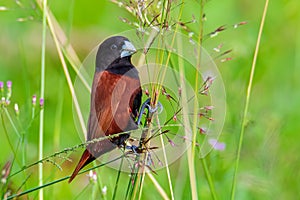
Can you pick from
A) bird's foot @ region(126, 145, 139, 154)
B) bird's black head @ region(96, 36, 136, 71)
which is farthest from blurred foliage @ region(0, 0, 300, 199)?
bird's foot @ region(126, 145, 139, 154)

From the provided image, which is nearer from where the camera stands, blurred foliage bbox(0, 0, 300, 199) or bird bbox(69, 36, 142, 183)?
bird bbox(69, 36, 142, 183)

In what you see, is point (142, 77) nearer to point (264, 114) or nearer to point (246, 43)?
point (264, 114)

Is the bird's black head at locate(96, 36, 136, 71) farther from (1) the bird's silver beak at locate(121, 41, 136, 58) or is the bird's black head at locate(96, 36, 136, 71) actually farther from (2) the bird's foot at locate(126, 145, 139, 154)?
(2) the bird's foot at locate(126, 145, 139, 154)

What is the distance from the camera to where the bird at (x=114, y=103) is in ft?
7.15

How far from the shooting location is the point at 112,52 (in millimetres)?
2400

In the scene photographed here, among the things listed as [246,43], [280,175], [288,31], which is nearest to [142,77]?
[280,175]

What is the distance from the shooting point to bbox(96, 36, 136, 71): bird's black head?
234 cm

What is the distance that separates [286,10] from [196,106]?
3254mm

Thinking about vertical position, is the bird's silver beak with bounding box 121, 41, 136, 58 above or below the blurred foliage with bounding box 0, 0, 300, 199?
above

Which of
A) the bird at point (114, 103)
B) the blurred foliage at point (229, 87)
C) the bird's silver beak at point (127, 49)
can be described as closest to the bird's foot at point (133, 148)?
the bird at point (114, 103)

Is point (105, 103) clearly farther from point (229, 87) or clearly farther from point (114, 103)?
point (229, 87)

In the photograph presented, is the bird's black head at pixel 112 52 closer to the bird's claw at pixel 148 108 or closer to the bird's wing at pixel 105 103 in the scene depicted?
the bird's wing at pixel 105 103

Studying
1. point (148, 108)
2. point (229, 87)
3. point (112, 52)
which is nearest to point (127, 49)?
point (112, 52)

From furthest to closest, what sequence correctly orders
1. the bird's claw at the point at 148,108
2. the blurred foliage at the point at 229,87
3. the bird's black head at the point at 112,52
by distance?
the blurred foliage at the point at 229,87, the bird's black head at the point at 112,52, the bird's claw at the point at 148,108
